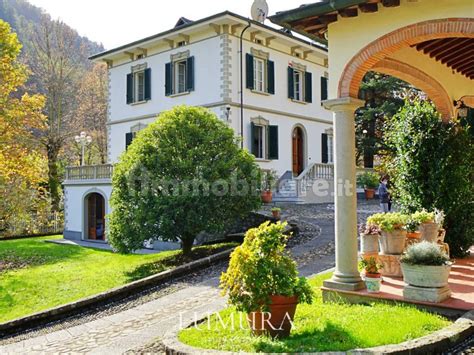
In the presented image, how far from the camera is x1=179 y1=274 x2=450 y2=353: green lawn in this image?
4715 mm

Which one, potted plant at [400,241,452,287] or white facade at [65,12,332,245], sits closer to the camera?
potted plant at [400,241,452,287]

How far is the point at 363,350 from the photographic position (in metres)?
4.39

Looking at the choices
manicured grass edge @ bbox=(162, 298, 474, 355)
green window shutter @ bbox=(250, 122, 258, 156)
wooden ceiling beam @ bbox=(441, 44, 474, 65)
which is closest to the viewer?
manicured grass edge @ bbox=(162, 298, 474, 355)

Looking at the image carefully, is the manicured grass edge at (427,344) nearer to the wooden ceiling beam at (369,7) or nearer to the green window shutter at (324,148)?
the wooden ceiling beam at (369,7)

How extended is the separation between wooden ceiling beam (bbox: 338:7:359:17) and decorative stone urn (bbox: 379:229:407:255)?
124 inches

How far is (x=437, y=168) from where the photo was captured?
797 cm

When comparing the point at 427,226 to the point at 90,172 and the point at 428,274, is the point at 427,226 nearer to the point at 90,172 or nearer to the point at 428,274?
the point at 428,274

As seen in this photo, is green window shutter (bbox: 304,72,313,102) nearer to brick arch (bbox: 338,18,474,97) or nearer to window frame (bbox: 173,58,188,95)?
window frame (bbox: 173,58,188,95)

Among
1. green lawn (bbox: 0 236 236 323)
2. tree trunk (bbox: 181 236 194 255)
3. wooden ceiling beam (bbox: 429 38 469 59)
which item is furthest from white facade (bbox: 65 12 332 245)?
wooden ceiling beam (bbox: 429 38 469 59)

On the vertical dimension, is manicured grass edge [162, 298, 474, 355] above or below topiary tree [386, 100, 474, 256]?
below

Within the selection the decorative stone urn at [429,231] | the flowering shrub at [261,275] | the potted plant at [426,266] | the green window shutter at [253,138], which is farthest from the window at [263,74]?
the flowering shrub at [261,275]

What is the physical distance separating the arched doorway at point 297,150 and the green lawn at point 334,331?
690 inches

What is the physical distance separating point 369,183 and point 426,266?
735 inches

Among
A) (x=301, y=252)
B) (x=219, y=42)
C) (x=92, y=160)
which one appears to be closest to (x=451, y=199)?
(x=301, y=252)
